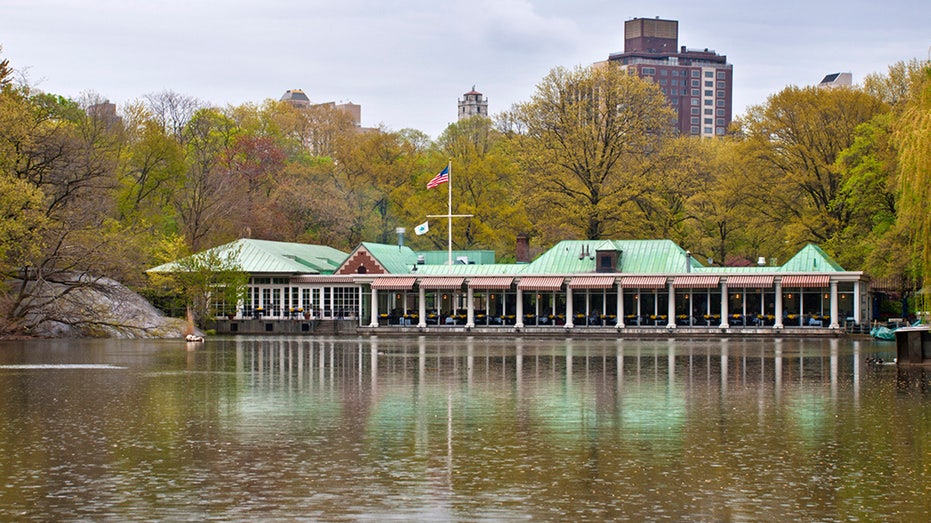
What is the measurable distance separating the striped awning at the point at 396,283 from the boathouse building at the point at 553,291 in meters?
0.06

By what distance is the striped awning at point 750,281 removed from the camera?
61.9 m

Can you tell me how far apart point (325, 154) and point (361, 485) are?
9483 centimetres

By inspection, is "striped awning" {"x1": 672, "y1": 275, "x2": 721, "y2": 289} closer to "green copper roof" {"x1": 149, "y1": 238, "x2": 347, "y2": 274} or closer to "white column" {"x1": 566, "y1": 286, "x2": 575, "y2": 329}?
"white column" {"x1": 566, "y1": 286, "x2": 575, "y2": 329}

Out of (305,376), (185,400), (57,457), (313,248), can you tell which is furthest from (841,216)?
(57,457)

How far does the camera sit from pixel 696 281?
6322 cm

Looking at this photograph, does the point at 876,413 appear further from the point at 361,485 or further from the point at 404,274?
the point at 404,274

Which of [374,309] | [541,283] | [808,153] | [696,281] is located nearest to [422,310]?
[374,309]

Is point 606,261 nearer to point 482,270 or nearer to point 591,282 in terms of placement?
point 591,282

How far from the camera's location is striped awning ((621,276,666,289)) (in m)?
64.0

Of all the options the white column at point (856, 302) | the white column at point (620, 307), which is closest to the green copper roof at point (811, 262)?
the white column at point (856, 302)

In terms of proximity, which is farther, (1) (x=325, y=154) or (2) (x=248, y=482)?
(1) (x=325, y=154)

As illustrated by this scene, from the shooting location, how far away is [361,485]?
46.4 ft

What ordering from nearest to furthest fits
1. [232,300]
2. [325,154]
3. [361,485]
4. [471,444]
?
[361,485]
[471,444]
[232,300]
[325,154]

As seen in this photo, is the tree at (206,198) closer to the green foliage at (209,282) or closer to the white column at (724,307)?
the green foliage at (209,282)
